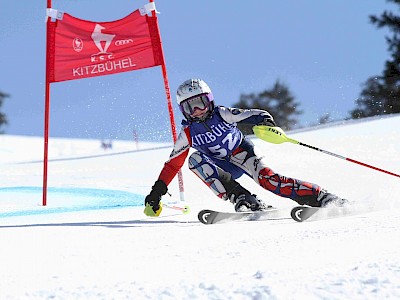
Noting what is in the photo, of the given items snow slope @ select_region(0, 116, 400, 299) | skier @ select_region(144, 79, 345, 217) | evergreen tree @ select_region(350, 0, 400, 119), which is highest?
evergreen tree @ select_region(350, 0, 400, 119)

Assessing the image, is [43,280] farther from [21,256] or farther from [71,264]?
[21,256]

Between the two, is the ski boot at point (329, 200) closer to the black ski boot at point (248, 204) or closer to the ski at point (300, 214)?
the ski at point (300, 214)

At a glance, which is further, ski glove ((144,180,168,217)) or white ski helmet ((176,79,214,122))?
ski glove ((144,180,168,217))

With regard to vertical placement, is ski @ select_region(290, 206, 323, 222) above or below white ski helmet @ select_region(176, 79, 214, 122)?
below

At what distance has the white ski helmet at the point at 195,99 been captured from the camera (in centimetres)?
414

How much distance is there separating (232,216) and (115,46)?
2834 mm

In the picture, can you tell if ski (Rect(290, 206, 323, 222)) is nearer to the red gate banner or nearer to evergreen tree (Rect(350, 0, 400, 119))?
the red gate banner

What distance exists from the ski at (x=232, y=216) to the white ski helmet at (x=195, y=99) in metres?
0.82

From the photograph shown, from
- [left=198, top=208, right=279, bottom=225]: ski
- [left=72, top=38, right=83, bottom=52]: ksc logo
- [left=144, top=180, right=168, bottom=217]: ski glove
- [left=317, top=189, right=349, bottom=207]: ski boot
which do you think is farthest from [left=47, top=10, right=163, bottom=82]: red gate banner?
[left=317, top=189, right=349, bottom=207]: ski boot

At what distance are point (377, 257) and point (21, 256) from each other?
1.58 m

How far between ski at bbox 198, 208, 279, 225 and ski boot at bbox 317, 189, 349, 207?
320 millimetres

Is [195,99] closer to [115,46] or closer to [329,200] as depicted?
[329,200]

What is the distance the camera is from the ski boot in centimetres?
369

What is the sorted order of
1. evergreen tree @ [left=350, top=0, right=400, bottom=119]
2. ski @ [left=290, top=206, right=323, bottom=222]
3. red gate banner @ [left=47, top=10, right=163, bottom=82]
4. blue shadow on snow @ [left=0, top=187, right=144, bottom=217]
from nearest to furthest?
ski @ [left=290, top=206, right=323, bottom=222]
blue shadow on snow @ [left=0, top=187, right=144, bottom=217]
red gate banner @ [left=47, top=10, right=163, bottom=82]
evergreen tree @ [left=350, top=0, right=400, bottom=119]
